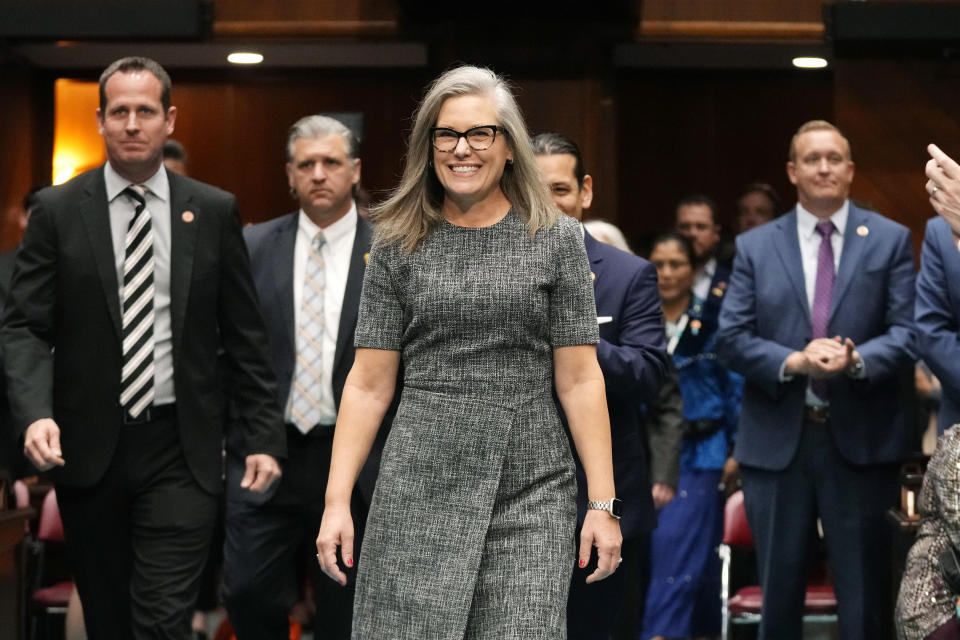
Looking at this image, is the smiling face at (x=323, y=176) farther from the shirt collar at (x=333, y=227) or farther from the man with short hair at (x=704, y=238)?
the man with short hair at (x=704, y=238)

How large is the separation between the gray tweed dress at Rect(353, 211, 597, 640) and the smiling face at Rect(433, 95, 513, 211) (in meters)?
0.09

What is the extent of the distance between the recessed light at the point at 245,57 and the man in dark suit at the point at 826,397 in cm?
439

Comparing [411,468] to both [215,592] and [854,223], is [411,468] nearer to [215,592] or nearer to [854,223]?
[854,223]

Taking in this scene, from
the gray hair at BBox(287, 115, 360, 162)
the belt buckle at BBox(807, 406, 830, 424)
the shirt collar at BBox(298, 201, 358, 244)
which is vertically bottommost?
the belt buckle at BBox(807, 406, 830, 424)

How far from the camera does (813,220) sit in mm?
5605

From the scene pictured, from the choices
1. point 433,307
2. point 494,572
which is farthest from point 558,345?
point 494,572

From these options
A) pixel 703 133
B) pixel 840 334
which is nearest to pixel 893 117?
pixel 703 133

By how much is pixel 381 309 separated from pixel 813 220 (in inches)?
100

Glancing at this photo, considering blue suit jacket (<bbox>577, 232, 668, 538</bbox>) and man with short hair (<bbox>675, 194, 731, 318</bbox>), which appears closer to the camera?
blue suit jacket (<bbox>577, 232, 668, 538</bbox>)

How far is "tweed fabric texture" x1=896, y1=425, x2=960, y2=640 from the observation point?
4.17 m

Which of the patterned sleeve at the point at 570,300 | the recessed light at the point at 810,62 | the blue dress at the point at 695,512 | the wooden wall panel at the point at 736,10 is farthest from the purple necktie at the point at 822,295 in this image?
the recessed light at the point at 810,62

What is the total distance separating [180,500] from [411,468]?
4.05 feet

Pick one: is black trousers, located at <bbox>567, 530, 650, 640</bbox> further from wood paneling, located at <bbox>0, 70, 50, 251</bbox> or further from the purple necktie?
wood paneling, located at <bbox>0, 70, 50, 251</bbox>

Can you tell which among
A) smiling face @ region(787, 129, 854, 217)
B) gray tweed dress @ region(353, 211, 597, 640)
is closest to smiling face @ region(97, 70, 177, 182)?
gray tweed dress @ region(353, 211, 597, 640)
